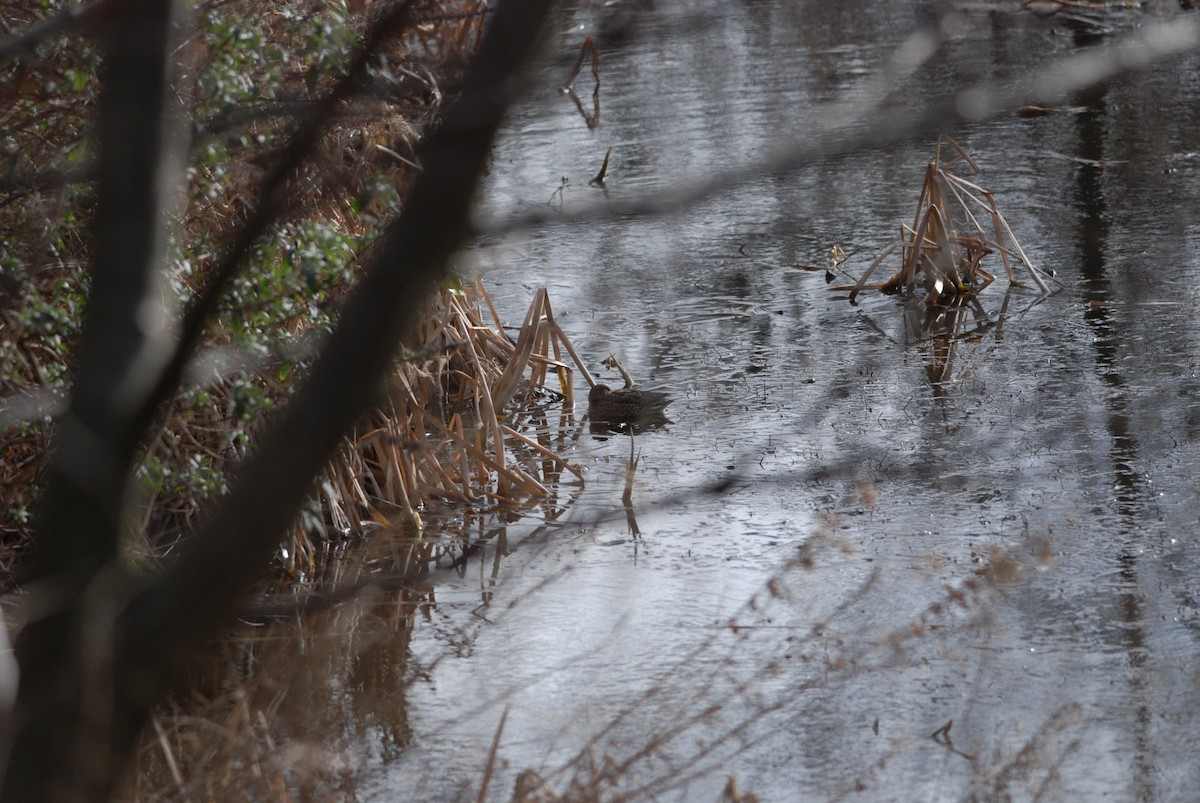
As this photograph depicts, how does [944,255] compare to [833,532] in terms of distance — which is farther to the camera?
[944,255]

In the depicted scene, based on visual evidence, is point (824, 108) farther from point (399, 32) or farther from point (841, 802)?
point (841, 802)

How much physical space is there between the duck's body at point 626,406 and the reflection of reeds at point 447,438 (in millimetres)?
176

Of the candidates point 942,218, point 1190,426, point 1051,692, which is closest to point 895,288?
point 942,218

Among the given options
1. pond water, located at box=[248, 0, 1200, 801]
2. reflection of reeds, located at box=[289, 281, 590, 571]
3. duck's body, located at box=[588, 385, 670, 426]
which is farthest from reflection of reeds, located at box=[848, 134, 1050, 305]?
reflection of reeds, located at box=[289, 281, 590, 571]

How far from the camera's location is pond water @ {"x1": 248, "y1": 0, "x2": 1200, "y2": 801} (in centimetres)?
422

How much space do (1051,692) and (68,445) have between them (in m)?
3.45

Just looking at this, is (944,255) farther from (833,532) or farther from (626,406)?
(833,532)

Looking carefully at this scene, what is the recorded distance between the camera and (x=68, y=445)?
1.95 metres

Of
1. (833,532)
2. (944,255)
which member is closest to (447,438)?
(833,532)

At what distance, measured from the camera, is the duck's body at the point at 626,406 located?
280 inches

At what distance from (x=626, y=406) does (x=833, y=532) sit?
1582 millimetres

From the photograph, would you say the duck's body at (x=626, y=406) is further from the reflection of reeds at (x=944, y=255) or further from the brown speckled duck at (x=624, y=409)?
the reflection of reeds at (x=944, y=255)

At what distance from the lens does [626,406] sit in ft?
23.3

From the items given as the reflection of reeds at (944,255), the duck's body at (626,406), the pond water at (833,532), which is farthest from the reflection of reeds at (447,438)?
the reflection of reeds at (944,255)
